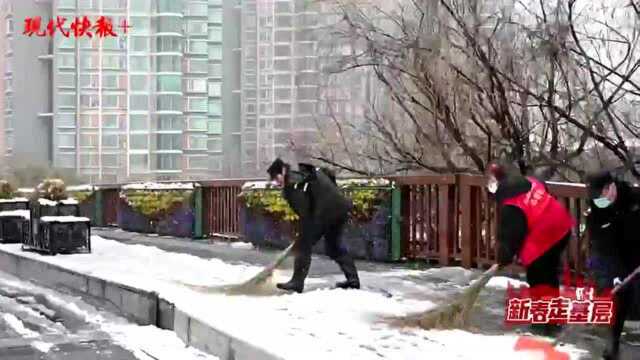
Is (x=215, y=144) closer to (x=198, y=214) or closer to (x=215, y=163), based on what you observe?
(x=215, y=163)

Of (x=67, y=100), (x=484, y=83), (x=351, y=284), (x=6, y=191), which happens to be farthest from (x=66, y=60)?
(x=351, y=284)

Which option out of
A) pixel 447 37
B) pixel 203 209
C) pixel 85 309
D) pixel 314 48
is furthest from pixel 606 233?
pixel 203 209

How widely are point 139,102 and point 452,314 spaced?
32448 mm

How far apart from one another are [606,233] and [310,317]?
3.01 m

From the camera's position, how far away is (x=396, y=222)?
41.8 feet

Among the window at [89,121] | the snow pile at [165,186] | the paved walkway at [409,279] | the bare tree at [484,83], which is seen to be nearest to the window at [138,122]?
the window at [89,121]

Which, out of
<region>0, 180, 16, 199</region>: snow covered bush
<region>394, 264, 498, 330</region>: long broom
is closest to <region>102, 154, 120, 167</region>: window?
<region>0, 180, 16, 199</region>: snow covered bush

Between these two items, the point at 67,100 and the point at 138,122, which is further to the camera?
the point at 138,122

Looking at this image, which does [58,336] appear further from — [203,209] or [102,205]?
[102,205]

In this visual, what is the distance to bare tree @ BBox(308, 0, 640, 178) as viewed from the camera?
11.9 meters

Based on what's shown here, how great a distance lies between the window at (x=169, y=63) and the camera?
3804 cm

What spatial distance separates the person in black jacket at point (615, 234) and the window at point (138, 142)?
108 ft

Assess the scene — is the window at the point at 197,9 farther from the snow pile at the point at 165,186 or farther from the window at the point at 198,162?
the snow pile at the point at 165,186

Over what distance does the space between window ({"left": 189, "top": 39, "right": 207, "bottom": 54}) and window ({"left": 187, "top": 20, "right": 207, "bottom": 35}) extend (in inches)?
21.1
